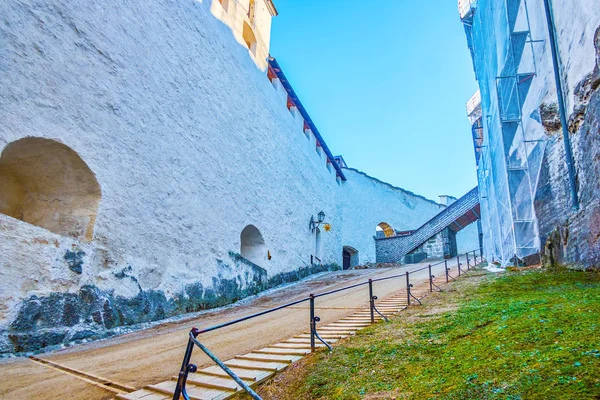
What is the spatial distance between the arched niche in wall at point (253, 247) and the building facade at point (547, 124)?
697 cm

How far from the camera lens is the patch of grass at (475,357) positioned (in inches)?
81.0

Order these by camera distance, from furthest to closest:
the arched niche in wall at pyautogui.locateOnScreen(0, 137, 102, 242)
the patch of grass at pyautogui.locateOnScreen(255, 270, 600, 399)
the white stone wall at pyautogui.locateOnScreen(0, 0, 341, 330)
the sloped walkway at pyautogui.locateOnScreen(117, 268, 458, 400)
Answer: the arched niche in wall at pyautogui.locateOnScreen(0, 137, 102, 242) < the white stone wall at pyautogui.locateOnScreen(0, 0, 341, 330) < the sloped walkway at pyautogui.locateOnScreen(117, 268, 458, 400) < the patch of grass at pyautogui.locateOnScreen(255, 270, 600, 399)

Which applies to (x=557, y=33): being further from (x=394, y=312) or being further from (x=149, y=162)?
(x=149, y=162)


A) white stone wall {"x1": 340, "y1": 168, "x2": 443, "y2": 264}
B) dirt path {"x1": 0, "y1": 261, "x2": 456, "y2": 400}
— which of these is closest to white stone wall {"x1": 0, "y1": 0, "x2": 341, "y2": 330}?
dirt path {"x1": 0, "y1": 261, "x2": 456, "y2": 400}

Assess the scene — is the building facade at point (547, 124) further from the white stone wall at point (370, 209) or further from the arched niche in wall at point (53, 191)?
the white stone wall at point (370, 209)

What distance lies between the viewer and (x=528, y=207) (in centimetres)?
871

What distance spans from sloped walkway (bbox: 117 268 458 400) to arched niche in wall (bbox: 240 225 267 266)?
648 cm

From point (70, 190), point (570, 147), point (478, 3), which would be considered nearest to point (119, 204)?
point (70, 190)

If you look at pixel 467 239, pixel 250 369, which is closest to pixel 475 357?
pixel 250 369

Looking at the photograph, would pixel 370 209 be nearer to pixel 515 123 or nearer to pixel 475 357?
pixel 515 123

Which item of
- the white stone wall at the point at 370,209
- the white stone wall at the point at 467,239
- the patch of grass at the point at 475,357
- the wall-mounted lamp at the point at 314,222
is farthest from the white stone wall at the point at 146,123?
the white stone wall at the point at 467,239

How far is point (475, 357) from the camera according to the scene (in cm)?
264

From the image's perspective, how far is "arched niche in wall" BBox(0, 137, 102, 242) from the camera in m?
5.34

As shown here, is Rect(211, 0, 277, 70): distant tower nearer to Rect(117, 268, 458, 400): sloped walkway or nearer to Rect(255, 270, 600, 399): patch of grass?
Rect(117, 268, 458, 400): sloped walkway
